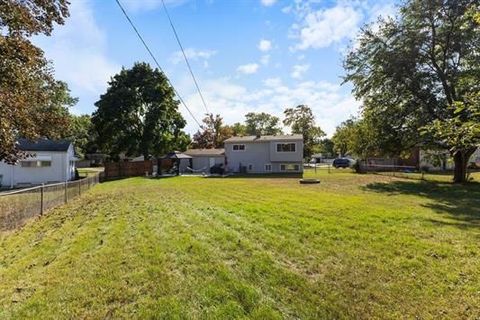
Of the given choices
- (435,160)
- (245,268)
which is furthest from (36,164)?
(435,160)

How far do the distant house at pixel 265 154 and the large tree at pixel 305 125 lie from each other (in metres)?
25.5

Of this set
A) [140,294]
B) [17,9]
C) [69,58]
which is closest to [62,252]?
[140,294]

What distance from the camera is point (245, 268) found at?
537 cm

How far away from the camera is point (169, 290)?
4.59 meters

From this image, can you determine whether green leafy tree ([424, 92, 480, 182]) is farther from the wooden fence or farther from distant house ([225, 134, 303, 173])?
the wooden fence

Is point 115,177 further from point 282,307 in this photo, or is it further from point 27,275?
point 282,307

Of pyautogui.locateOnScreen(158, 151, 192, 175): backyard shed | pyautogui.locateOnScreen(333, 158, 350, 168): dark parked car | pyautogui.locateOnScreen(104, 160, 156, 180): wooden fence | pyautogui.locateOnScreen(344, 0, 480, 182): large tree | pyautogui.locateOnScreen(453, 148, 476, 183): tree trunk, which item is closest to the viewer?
pyautogui.locateOnScreen(344, 0, 480, 182): large tree

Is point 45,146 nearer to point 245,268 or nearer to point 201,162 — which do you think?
point 201,162

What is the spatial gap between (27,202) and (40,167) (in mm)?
22069

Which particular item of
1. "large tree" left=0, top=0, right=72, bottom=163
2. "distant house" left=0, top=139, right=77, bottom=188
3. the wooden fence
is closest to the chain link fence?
"large tree" left=0, top=0, right=72, bottom=163

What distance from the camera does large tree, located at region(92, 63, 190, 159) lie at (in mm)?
38625

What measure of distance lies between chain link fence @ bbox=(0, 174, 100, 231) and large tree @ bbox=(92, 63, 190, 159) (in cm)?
2514

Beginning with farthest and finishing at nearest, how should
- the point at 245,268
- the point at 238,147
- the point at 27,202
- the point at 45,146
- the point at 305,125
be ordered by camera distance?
the point at 305,125
the point at 238,147
the point at 45,146
the point at 27,202
the point at 245,268

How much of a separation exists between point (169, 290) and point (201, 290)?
424mm
